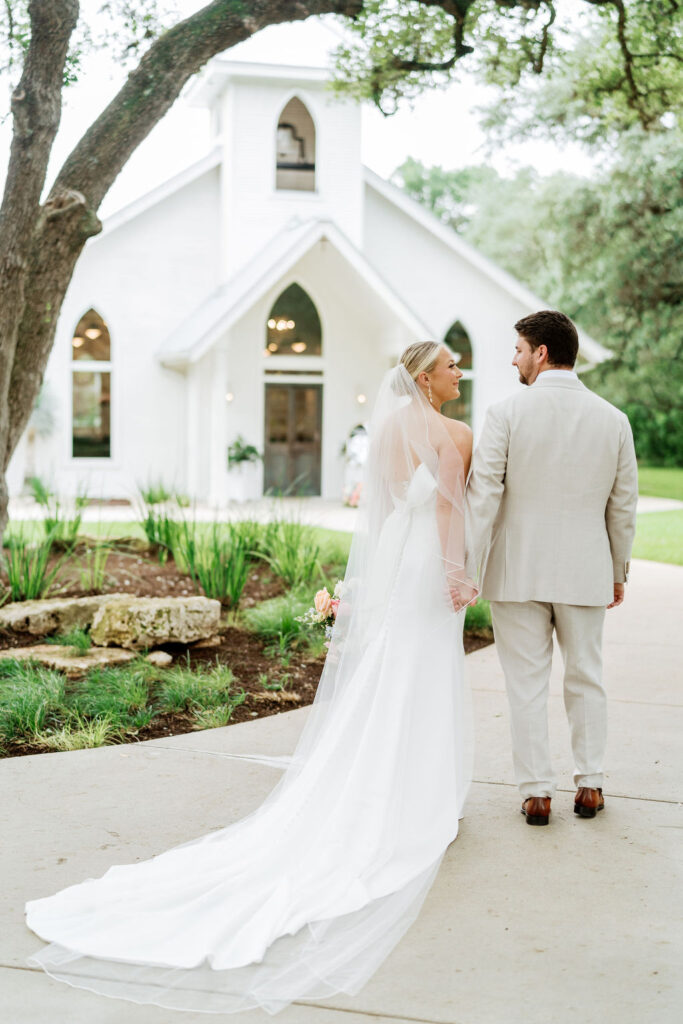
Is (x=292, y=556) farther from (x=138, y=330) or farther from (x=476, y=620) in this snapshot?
(x=138, y=330)

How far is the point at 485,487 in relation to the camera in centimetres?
436

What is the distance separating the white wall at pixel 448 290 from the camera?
22359 mm

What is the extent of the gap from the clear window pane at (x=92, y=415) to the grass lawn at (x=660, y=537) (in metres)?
10.6

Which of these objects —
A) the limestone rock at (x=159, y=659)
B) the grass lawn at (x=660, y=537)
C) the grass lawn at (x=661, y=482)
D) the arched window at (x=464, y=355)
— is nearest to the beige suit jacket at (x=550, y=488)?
the limestone rock at (x=159, y=659)

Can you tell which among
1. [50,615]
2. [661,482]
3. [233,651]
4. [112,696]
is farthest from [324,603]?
[661,482]

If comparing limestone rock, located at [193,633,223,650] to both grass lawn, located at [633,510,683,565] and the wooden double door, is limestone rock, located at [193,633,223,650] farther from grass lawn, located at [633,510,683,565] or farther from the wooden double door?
the wooden double door

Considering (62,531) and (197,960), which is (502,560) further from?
(62,531)

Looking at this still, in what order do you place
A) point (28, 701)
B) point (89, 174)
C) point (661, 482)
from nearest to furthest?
point (28, 701) → point (89, 174) → point (661, 482)

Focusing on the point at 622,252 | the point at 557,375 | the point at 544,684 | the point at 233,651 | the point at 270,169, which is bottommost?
the point at 233,651

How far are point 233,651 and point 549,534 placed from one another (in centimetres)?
352

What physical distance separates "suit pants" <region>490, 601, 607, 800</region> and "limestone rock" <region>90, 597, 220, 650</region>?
316cm

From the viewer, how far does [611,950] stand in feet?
10.8

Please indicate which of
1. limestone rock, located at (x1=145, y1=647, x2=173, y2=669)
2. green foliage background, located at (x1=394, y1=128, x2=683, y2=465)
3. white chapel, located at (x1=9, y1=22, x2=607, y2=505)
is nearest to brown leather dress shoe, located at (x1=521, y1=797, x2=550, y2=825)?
limestone rock, located at (x1=145, y1=647, x2=173, y2=669)

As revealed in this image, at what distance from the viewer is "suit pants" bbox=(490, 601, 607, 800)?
4398 mm
